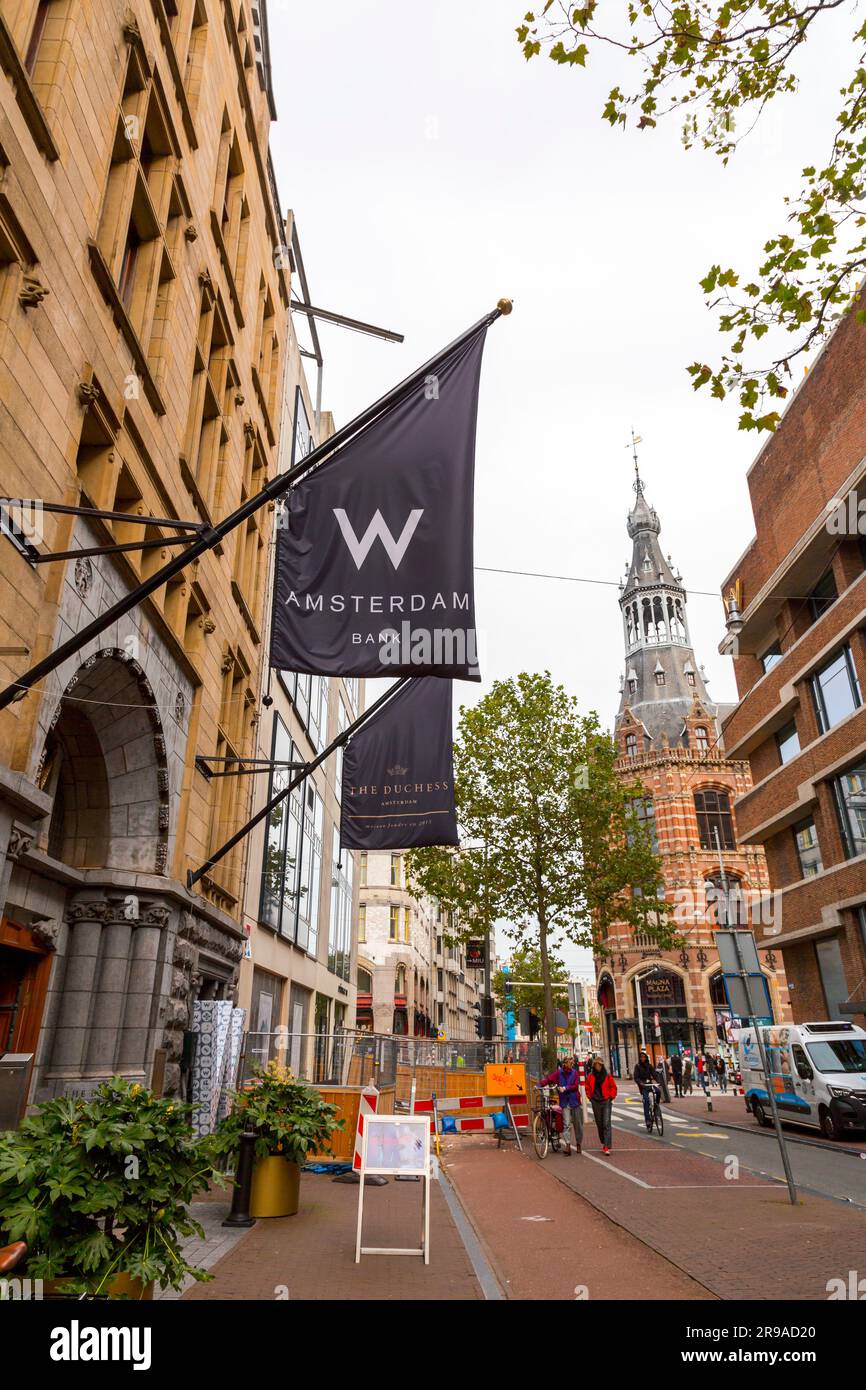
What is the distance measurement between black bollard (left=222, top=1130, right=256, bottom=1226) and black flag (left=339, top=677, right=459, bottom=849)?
4.95 metres

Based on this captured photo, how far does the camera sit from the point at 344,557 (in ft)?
26.1

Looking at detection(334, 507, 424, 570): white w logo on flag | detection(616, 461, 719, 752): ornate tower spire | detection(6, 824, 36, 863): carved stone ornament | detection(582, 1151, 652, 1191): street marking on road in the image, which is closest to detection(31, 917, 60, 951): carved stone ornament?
detection(6, 824, 36, 863): carved stone ornament

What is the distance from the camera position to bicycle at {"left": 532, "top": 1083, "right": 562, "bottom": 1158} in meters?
17.6

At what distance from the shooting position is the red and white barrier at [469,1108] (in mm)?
18609

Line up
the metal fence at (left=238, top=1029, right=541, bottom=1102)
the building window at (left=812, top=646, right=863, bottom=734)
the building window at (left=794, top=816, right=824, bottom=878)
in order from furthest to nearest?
1. the building window at (left=794, top=816, right=824, bottom=878)
2. the building window at (left=812, top=646, right=863, bottom=734)
3. the metal fence at (left=238, top=1029, right=541, bottom=1102)

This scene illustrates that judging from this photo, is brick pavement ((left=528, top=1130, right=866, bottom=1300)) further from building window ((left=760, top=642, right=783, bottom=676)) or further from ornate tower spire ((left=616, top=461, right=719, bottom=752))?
ornate tower spire ((left=616, top=461, right=719, bottom=752))

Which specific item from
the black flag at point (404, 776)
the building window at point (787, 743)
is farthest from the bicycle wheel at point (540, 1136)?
the building window at point (787, 743)

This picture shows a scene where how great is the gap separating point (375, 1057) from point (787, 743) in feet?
65.1

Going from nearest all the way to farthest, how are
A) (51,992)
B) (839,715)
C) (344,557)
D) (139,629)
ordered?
(344,557)
(51,992)
(139,629)
(839,715)

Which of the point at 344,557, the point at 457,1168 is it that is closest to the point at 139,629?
the point at 344,557

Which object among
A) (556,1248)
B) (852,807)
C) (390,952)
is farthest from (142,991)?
(390,952)

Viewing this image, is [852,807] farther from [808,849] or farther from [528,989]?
[528,989]
